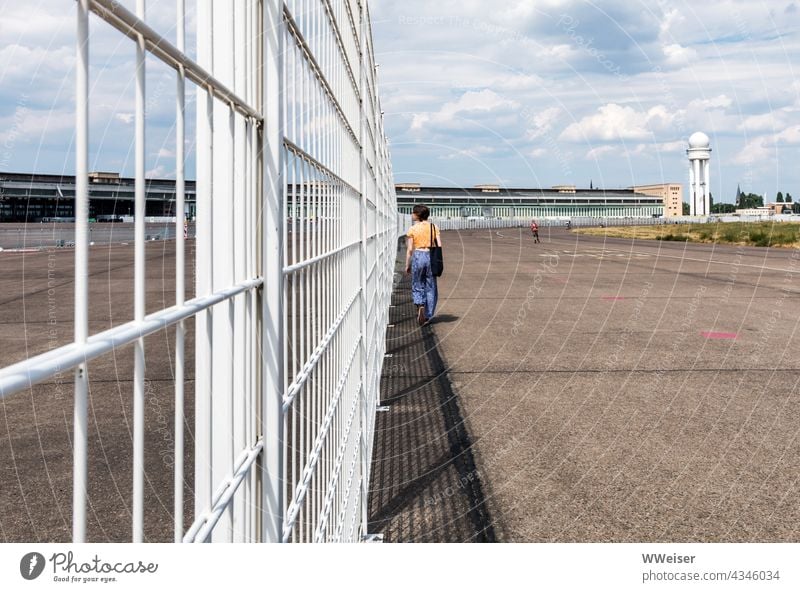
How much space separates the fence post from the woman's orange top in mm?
9388

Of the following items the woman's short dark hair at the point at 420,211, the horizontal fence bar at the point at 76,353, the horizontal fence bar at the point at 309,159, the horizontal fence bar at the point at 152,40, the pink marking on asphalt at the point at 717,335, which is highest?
the woman's short dark hair at the point at 420,211

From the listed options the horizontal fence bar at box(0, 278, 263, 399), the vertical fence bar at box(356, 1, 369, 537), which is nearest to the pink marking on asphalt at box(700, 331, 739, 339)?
the vertical fence bar at box(356, 1, 369, 537)

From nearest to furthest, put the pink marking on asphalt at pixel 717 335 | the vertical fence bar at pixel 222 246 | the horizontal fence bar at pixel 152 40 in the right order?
the horizontal fence bar at pixel 152 40
the vertical fence bar at pixel 222 246
the pink marking on asphalt at pixel 717 335

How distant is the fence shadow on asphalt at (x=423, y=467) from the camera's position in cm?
407

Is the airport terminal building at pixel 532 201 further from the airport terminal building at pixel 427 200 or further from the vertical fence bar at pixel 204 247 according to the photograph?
the vertical fence bar at pixel 204 247

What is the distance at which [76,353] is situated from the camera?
0.86 meters

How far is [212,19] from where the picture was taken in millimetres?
1454

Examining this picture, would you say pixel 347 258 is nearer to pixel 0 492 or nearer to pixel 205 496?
pixel 0 492

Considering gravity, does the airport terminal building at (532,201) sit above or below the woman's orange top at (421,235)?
above

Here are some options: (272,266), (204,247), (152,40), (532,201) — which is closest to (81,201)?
(152,40)

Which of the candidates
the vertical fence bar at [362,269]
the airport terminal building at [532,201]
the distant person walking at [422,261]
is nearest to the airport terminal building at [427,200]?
the airport terminal building at [532,201]

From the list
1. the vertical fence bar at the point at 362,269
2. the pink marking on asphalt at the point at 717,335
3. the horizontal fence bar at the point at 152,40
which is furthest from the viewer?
the pink marking on asphalt at the point at 717,335

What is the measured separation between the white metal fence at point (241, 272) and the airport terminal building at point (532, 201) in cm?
7599

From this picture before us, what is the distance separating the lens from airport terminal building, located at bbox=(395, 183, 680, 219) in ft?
315
